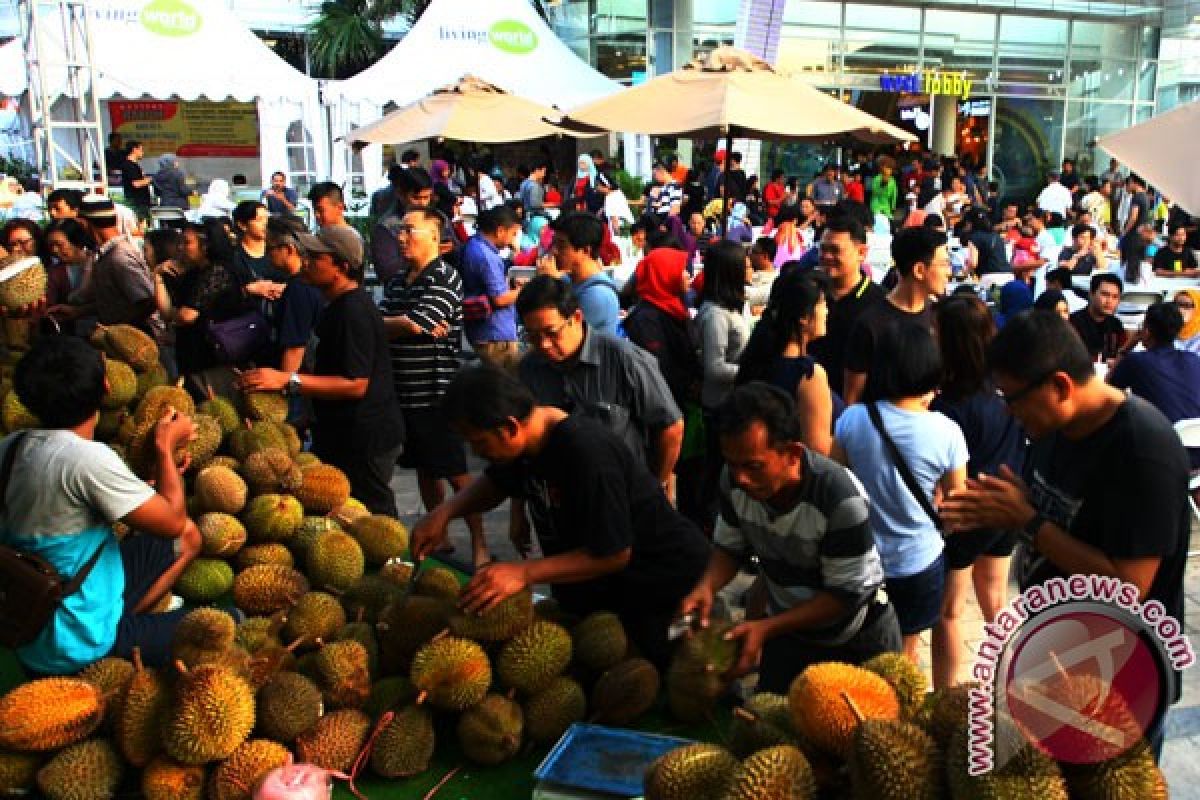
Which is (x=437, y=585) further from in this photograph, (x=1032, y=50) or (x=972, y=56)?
(x=1032, y=50)

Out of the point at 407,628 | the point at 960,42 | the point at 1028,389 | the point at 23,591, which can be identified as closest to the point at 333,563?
the point at 407,628

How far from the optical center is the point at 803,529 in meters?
2.39

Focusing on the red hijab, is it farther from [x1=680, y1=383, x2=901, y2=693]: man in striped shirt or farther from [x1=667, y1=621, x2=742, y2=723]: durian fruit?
[x1=667, y1=621, x2=742, y2=723]: durian fruit

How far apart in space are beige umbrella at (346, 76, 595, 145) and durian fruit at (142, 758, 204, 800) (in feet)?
22.5

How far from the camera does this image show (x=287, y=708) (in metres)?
2.35

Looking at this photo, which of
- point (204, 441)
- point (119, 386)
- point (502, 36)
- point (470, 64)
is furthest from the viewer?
point (502, 36)

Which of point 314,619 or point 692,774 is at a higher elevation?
point 692,774

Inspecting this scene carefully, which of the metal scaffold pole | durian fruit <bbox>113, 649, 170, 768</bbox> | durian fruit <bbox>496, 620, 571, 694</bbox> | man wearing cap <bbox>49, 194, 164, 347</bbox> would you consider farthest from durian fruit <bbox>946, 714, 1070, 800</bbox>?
the metal scaffold pole

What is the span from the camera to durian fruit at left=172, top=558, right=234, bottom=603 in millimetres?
3398

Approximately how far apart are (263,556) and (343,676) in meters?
1.13

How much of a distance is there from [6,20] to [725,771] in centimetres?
1902

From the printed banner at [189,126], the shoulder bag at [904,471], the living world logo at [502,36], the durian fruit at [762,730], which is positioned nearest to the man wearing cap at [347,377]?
the shoulder bag at [904,471]

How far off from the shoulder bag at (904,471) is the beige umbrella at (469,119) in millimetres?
5953

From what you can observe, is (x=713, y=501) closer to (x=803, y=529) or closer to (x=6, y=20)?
(x=803, y=529)
